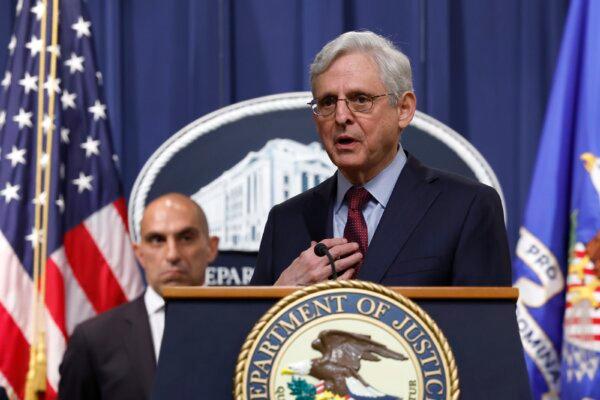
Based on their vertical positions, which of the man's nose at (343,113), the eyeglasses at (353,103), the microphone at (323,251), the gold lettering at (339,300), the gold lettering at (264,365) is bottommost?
the gold lettering at (264,365)

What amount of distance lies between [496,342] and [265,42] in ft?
8.97

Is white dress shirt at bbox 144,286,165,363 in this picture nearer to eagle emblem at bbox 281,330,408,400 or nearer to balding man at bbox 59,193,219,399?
balding man at bbox 59,193,219,399

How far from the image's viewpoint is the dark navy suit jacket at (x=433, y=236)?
178cm

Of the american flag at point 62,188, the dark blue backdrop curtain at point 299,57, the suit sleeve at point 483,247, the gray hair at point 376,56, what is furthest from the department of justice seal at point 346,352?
the dark blue backdrop curtain at point 299,57

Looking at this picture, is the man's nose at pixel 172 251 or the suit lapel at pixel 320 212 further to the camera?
the man's nose at pixel 172 251

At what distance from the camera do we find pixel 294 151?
151 inches

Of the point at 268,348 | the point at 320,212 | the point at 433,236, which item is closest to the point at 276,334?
the point at 268,348

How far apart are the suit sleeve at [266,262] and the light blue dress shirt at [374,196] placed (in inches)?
5.2

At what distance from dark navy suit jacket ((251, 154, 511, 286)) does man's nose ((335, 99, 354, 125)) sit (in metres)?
0.15

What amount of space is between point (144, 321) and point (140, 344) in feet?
0.28

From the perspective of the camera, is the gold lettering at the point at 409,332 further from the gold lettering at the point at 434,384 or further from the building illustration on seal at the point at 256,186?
the building illustration on seal at the point at 256,186

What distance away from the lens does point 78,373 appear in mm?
3484

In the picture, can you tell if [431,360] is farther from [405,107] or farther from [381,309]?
[405,107]

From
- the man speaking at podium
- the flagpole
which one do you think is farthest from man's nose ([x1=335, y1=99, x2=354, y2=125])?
the flagpole
